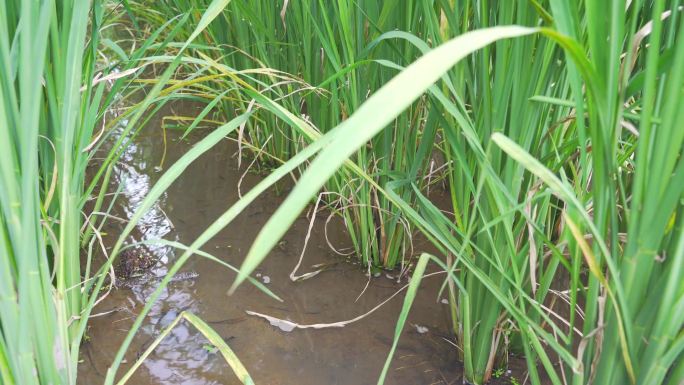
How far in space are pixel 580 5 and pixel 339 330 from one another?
722mm

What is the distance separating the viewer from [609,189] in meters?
0.66

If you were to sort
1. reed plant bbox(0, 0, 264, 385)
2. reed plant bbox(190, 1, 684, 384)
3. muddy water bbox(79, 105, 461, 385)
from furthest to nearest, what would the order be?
muddy water bbox(79, 105, 461, 385) → reed plant bbox(0, 0, 264, 385) → reed plant bbox(190, 1, 684, 384)

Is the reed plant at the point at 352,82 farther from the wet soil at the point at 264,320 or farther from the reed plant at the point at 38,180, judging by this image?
the reed plant at the point at 38,180

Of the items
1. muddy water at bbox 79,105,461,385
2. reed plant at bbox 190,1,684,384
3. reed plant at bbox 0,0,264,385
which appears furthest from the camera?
muddy water at bbox 79,105,461,385

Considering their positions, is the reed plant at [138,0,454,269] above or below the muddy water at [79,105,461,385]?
above

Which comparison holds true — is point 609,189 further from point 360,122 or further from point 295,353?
point 295,353

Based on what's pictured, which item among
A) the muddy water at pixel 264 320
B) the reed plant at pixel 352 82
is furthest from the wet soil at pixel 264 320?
the reed plant at pixel 352 82

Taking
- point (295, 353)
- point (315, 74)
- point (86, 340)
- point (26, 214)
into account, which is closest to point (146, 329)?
point (86, 340)

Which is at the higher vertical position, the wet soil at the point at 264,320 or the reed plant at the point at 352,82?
the reed plant at the point at 352,82

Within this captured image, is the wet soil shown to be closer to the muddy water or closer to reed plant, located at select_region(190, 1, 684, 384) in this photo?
the muddy water

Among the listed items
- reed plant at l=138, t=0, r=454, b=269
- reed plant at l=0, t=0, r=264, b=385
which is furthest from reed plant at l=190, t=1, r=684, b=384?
reed plant at l=0, t=0, r=264, b=385

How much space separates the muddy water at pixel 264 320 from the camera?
1110 mm

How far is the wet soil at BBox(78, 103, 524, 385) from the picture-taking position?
1.11 metres

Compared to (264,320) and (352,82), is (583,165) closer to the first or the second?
(352,82)
